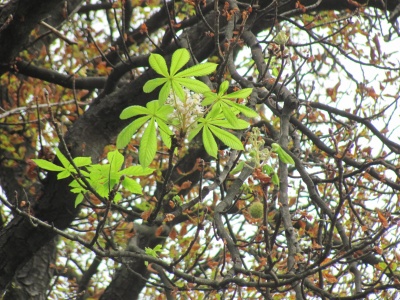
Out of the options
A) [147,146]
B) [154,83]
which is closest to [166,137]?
[147,146]

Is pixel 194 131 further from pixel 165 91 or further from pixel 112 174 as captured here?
pixel 112 174

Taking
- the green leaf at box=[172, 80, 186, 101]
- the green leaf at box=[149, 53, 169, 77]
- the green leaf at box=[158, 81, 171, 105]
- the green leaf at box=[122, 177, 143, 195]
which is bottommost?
the green leaf at box=[122, 177, 143, 195]

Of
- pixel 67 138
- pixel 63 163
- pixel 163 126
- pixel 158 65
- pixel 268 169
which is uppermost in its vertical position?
pixel 67 138

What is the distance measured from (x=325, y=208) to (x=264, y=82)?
2.46 ft

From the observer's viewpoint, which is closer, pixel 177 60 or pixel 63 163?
pixel 177 60

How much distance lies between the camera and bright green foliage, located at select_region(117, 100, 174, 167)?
72.2 inches

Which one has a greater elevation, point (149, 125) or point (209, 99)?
point (209, 99)


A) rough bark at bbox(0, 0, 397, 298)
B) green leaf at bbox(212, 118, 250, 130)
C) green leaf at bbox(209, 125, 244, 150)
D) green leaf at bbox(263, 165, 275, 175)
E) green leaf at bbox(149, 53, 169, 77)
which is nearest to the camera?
green leaf at bbox(149, 53, 169, 77)

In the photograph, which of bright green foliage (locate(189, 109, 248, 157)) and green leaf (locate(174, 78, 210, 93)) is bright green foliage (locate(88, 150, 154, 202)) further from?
green leaf (locate(174, 78, 210, 93))

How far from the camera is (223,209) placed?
7.94 feet

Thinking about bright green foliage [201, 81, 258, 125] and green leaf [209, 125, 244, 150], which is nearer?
bright green foliage [201, 81, 258, 125]

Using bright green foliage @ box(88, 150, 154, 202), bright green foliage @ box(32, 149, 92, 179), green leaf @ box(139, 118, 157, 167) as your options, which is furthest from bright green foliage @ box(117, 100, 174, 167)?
bright green foliage @ box(32, 149, 92, 179)

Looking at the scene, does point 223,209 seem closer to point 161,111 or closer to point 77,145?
point 161,111

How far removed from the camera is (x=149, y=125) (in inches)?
74.4
